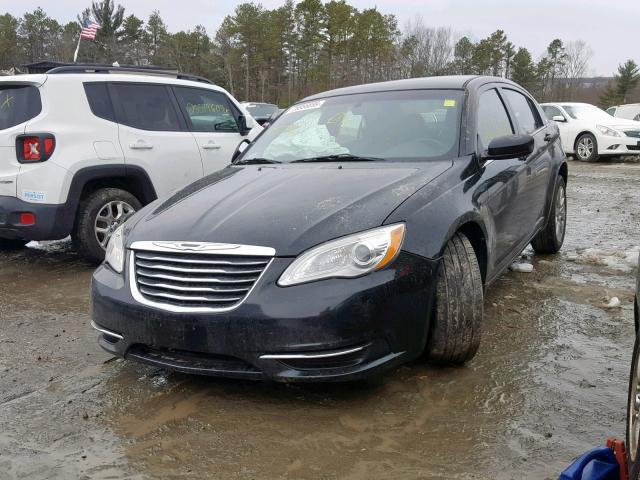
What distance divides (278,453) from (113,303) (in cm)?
111

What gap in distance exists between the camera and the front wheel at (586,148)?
15.4 m

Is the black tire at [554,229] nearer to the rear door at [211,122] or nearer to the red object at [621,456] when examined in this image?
the rear door at [211,122]

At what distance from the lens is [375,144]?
153 inches

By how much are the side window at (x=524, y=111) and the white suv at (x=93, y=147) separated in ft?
7.74

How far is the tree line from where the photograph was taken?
56531 mm

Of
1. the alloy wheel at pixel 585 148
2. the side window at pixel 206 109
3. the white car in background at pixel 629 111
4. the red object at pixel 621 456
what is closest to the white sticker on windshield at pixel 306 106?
the side window at pixel 206 109

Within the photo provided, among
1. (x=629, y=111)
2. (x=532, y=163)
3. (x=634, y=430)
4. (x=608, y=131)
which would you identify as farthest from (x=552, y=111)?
(x=634, y=430)

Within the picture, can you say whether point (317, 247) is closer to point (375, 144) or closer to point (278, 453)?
point (278, 453)

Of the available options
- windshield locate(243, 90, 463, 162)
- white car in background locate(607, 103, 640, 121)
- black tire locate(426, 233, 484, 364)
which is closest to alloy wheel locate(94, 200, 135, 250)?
windshield locate(243, 90, 463, 162)

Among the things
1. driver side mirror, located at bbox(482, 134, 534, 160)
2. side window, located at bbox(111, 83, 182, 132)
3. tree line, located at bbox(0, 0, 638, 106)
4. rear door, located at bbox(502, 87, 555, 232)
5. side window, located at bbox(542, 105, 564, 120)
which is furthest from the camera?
tree line, located at bbox(0, 0, 638, 106)

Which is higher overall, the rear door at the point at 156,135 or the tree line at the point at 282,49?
the tree line at the point at 282,49

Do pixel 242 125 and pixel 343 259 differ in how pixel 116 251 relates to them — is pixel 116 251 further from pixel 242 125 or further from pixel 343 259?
pixel 242 125

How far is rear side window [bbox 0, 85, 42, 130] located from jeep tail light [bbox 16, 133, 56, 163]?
0.23 meters

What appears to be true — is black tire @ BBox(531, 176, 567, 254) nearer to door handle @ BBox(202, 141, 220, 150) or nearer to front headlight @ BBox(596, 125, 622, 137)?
door handle @ BBox(202, 141, 220, 150)
